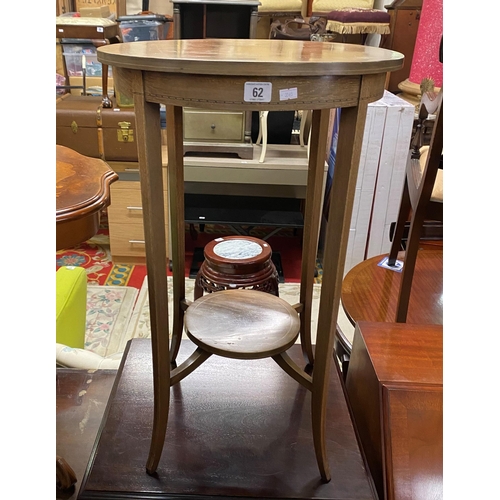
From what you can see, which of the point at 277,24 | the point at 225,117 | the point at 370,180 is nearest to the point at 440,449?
the point at 370,180

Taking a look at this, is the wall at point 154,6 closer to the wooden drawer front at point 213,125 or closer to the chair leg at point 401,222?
the wooden drawer front at point 213,125

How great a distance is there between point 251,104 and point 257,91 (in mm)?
22

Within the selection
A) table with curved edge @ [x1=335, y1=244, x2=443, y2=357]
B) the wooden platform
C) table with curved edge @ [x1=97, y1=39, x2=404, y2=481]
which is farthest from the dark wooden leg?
table with curved edge @ [x1=335, y1=244, x2=443, y2=357]

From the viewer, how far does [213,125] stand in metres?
2.47

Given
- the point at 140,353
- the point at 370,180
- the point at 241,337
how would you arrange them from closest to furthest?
the point at 241,337 → the point at 140,353 → the point at 370,180

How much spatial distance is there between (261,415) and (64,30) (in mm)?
2308

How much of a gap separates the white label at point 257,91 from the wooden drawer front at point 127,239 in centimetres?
193

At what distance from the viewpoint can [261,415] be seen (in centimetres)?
111

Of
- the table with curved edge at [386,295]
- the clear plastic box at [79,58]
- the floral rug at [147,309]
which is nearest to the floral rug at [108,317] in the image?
the floral rug at [147,309]

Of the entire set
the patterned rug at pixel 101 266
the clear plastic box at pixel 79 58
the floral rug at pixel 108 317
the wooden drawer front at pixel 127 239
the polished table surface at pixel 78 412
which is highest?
the clear plastic box at pixel 79 58

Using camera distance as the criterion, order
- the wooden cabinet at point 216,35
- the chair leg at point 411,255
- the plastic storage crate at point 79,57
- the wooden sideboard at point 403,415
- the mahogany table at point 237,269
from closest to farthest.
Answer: the wooden sideboard at point 403,415, the chair leg at point 411,255, the mahogany table at point 237,269, the wooden cabinet at point 216,35, the plastic storage crate at point 79,57

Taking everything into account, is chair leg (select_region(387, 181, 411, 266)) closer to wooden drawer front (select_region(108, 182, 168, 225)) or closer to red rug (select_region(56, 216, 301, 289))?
red rug (select_region(56, 216, 301, 289))

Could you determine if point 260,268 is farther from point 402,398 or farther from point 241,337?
point 402,398

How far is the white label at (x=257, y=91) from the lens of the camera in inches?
27.2
